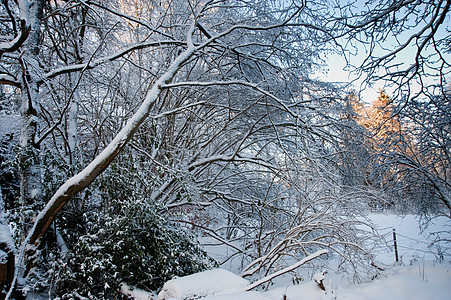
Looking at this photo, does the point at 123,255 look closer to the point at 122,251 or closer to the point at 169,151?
the point at 122,251

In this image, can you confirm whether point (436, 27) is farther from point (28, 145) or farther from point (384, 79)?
point (28, 145)

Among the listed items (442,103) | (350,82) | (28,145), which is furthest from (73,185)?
(442,103)

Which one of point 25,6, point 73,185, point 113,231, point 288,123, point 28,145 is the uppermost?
point 25,6

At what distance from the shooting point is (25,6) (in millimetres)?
3477

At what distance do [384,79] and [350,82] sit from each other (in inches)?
22.0

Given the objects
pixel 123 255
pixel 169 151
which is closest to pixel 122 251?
pixel 123 255

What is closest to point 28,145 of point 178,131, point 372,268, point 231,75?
point 178,131

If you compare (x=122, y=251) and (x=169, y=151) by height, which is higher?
(x=169, y=151)

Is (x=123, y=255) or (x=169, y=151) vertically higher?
(x=169, y=151)

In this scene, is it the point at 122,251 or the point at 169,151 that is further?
the point at 169,151

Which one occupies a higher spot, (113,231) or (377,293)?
(113,231)

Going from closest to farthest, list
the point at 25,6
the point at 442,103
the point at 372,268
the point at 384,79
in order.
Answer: the point at 372,268, the point at 25,6, the point at 384,79, the point at 442,103

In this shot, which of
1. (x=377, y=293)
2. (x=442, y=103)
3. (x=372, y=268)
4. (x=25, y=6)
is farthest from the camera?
(x=442, y=103)

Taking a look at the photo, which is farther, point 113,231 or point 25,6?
point 25,6
